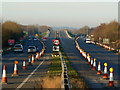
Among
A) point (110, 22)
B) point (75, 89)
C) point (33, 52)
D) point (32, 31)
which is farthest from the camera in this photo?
point (32, 31)

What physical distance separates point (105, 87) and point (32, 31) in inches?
6097

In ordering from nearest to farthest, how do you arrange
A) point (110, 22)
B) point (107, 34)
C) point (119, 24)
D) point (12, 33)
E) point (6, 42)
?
point (6, 42), point (12, 33), point (107, 34), point (119, 24), point (110, 22)

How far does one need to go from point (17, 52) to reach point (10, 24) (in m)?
41.0

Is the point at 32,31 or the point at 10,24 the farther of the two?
the point at 32,31

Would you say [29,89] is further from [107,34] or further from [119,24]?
[119,24]

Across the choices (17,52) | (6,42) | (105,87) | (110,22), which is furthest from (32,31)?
(105,87)

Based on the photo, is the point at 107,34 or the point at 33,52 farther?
the point at 107,34

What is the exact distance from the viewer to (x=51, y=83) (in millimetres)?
13211

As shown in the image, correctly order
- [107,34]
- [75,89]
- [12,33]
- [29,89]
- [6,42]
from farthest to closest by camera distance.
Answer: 1. [107,34]
2. [12,33]
3. [6,42]
4. [29,89]
5. [75,89]

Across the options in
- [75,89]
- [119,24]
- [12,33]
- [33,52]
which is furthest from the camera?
[119,24]

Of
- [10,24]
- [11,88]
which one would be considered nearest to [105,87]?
[11,88]

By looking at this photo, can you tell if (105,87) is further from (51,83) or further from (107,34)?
Answer: (107,34)

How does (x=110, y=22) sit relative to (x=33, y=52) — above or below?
above

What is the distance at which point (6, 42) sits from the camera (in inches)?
3073
